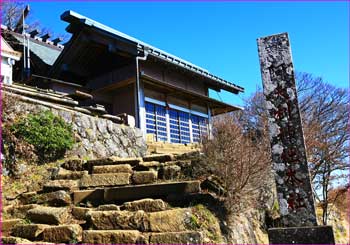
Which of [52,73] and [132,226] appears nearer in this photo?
[132,226]

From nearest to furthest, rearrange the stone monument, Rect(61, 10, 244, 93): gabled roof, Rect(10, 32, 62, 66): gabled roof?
the stone monument
Rect(61, 10, 244, 93): gabled roof
Rect(10, 32, 62, 66): gabled roof

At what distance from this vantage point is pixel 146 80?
55.1 ft

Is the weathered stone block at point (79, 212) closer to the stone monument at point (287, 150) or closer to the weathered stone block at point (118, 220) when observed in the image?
the weathered stone block at point (118, 220)

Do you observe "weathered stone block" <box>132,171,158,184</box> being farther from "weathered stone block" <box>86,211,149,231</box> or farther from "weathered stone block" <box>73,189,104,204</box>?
"weathered stone block" <box>86,211,149,231</box>

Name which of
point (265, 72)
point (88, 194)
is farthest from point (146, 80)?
point (265, 72)

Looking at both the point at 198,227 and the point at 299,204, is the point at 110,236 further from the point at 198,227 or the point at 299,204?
the point at 299,204

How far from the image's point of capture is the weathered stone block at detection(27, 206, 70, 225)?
20.6 feet

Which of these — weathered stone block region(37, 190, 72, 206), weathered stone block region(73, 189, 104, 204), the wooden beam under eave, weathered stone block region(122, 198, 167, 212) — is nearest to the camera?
weathered stone block region(122, 198, 167, 212)

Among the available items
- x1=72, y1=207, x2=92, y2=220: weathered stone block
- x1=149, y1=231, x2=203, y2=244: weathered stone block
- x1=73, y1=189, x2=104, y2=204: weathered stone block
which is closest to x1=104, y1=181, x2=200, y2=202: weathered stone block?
x1=73, y1=189, x2=104, y2=204: weathered stone block

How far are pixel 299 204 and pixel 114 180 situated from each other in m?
4.54

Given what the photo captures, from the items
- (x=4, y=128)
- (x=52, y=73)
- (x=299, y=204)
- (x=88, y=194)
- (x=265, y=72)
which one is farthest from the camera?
(x=52, y=73)

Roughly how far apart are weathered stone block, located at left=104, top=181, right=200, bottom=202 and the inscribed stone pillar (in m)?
2.24

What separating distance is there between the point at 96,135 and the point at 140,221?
638 cm

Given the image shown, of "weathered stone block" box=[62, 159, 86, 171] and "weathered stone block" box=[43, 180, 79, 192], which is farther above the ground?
"weathered stone block" box=[62, 159, 86, 171]
